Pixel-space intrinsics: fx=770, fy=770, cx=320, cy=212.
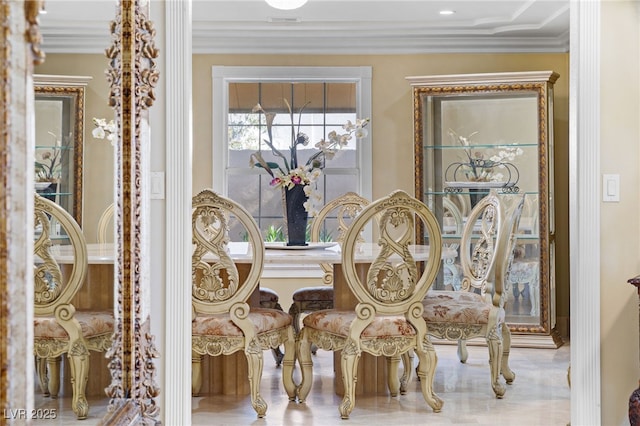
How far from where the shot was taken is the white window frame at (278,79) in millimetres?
6227

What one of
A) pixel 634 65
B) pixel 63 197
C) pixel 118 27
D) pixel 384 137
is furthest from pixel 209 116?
pixel 63 197

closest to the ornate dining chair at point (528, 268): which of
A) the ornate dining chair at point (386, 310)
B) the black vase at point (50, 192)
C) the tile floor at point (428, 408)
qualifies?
the tile floor at point (428, 408)

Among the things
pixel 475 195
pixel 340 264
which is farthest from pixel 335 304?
pixel 475 195

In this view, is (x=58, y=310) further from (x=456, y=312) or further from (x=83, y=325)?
(x=456, y=312)

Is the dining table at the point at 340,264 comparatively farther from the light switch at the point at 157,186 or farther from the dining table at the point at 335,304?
the light switch at the point at 157,186

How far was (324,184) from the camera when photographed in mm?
6504

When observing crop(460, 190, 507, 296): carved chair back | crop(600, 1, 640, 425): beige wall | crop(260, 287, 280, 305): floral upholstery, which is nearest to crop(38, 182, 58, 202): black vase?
crop(600, 1, 640, 425): beige wall

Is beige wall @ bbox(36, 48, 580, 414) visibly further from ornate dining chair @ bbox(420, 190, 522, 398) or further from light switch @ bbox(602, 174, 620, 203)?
light switch @ bbox(602, 174, 620, 203)

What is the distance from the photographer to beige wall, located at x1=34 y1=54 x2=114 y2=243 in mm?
1660

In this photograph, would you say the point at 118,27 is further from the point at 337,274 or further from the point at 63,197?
the point at 337,274

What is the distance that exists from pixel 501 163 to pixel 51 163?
4914 millimetres

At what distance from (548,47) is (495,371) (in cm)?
306

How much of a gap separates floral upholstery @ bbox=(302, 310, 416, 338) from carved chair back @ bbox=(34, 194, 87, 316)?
2280mm

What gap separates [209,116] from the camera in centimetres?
623
